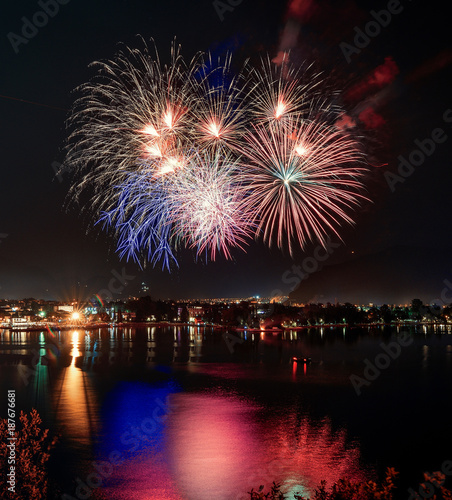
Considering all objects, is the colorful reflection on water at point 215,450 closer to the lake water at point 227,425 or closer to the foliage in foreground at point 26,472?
the lake water at point 227,425

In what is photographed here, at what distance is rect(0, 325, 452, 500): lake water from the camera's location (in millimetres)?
10195

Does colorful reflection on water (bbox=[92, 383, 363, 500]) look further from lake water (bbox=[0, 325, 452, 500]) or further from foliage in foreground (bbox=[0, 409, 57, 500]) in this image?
foliage in foreground (bbox=[0, 409, 57, 500])

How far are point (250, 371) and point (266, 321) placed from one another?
65.2 metres

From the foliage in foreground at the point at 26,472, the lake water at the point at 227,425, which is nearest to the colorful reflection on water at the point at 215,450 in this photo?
the lake water at the point at 227,425

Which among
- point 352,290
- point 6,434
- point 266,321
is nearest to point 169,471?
point 6,434

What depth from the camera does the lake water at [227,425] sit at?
33.4ft

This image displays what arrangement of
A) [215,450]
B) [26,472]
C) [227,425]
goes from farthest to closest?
[227,425] < [215,450] < [26,472]

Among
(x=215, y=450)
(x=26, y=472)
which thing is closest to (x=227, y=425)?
(x=215, y=450)

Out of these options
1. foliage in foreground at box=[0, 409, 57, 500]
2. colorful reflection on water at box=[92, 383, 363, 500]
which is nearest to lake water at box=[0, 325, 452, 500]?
colorful reflection on water at box=[92, 383, 363, 500]

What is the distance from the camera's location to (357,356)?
118ft

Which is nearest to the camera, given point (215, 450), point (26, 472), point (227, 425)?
point (26, 472)

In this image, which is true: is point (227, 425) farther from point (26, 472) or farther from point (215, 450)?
point (26, 472)

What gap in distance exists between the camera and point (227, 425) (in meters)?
14.4

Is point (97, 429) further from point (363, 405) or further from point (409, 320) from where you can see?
point (409, 320)
